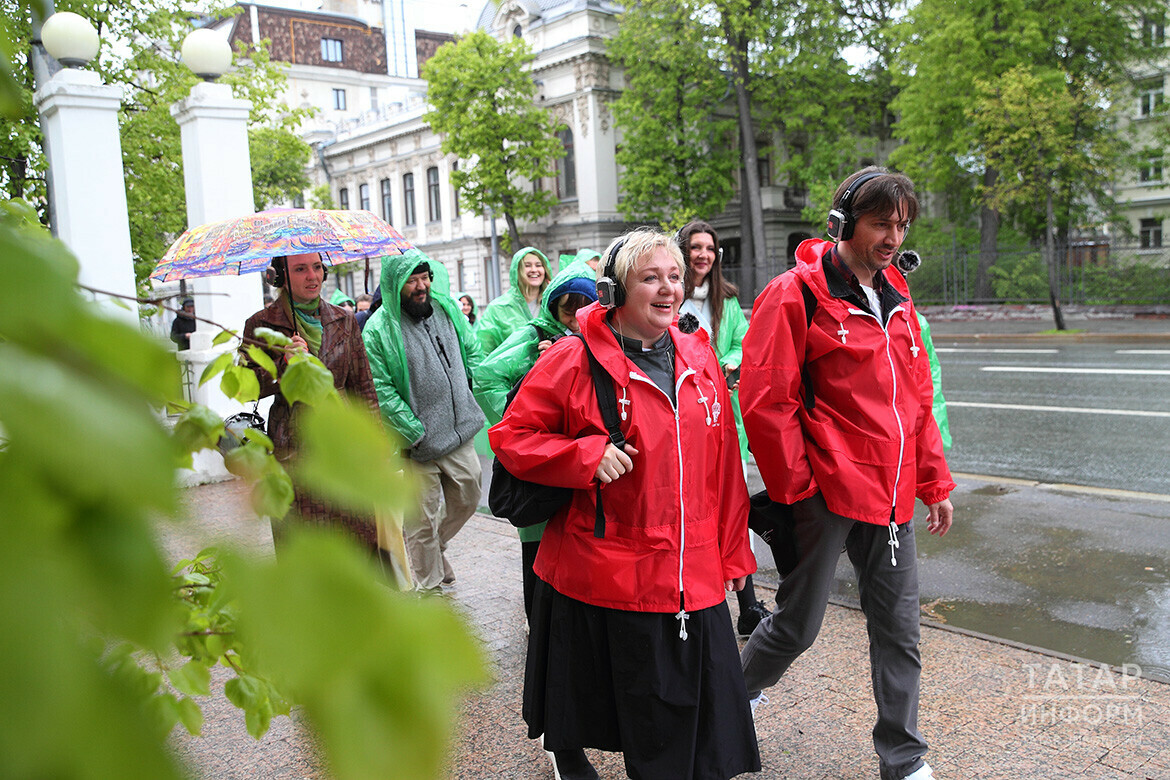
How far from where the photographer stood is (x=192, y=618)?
1.62 ft

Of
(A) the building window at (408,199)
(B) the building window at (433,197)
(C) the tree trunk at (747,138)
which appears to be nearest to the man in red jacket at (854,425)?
(C) the tree trunk at (747,138)

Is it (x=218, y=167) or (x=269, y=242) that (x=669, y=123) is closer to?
(x=218, y=167)

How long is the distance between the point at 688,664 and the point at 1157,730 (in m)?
1.95

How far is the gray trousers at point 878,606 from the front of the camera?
3307 mm

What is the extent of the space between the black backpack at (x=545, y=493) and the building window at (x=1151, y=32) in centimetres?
3241

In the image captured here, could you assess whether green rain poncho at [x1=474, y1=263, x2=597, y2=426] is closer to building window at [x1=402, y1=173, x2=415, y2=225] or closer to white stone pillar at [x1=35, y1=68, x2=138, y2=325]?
white stone pillar at [x1=35, y1=68, x2=138, y2=325]

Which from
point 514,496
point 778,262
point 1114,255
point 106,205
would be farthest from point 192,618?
point 778,262

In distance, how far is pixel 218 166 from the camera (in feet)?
30.9

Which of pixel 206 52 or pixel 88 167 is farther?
pixel 206 52

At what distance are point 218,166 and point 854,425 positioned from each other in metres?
8.02

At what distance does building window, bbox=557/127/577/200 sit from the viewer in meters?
42.9

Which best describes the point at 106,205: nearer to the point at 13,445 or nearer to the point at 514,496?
the point at 514,496

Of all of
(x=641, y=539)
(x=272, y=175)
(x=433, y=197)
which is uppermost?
(x=433, y=197)

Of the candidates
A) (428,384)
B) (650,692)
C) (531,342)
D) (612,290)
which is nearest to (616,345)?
(612,290)
